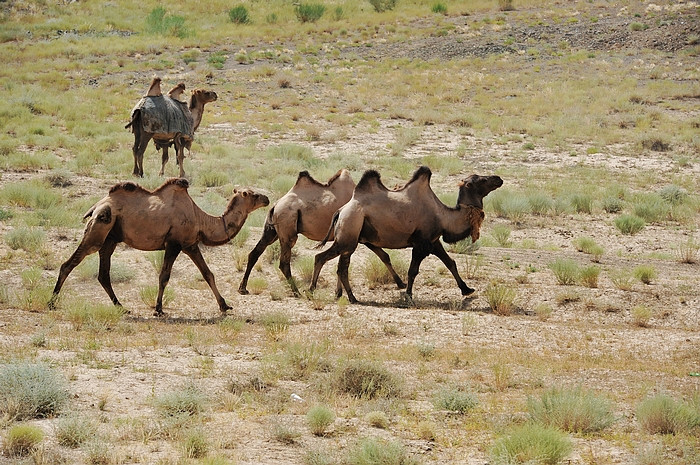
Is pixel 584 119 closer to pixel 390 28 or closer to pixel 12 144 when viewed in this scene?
pixel 12 144

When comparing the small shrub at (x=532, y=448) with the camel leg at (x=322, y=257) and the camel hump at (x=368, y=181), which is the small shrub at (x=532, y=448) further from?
the camel hump at (x=368, y=181)

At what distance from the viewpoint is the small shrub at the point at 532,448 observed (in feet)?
25.2

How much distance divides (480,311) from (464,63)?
34253mm

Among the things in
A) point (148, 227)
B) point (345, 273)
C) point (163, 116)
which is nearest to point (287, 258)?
point (345, 273)

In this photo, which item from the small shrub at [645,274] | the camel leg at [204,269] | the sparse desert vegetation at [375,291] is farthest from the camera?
the small shrub at [645,274]

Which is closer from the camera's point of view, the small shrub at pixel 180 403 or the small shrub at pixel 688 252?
the small shrub at pixel 180 403

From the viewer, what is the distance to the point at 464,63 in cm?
4675

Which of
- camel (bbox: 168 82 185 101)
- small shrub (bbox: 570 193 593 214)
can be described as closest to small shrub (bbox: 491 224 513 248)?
small shrub (bbox: 570 193 593 214)

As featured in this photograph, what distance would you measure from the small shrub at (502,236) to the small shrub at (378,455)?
37.8 feet

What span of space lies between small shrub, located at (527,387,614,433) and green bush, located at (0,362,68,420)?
14.2ft

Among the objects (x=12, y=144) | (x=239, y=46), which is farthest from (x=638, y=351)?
(x=239, y=46)

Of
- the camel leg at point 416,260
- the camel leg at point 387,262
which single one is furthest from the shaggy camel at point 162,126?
the camel leg at point 416,260

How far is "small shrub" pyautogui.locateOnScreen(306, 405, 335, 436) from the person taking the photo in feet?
27.5

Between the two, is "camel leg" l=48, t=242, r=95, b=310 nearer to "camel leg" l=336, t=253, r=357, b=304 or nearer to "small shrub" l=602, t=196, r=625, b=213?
"camel leg" l=336, t=253, r=357, b=304
